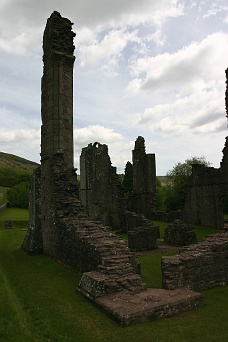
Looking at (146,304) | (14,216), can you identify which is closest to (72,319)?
(146,304)

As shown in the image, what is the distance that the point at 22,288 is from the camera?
8773 mm

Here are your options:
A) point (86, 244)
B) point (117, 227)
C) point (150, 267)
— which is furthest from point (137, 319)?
point (117, 227)

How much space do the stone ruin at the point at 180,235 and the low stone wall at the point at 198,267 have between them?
20.9ft

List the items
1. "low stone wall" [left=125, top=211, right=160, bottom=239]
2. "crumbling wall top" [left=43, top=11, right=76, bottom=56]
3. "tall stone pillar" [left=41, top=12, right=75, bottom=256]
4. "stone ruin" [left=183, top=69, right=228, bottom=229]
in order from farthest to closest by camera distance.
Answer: "stone ruin" [left=183, top=69, right=228, bottom=229]
"low stone wall" [left=125, top=211, right=160, bottom=239]
"crumbling wall top" [left=43, top=11, right=76, bottom=56]
"tall stone pillar" [left=41, top=12, right=75, bottom=256]

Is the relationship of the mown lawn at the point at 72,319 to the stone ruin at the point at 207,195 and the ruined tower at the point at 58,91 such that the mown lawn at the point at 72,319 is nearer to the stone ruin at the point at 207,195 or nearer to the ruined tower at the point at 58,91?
the ruined tower at the point at 58,91

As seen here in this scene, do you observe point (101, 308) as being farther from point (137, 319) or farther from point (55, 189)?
point (55, 189)

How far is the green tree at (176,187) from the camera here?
129ft

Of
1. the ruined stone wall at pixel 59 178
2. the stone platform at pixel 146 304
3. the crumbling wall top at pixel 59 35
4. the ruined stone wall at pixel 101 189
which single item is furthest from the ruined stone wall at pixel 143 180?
the stone platform at pixel 146 304

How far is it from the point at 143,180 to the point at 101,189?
535 centimetres

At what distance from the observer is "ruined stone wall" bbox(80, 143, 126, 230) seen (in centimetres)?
2430

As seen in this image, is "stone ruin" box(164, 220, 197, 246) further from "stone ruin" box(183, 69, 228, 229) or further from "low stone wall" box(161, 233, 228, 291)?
"stone ruin" box(183, 69, 228, 229)

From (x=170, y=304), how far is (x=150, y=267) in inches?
185

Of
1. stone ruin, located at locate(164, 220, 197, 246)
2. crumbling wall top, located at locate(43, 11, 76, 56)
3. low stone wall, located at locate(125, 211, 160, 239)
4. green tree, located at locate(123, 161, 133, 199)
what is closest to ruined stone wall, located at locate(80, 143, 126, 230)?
low stone wall, located at locate(125, 211, 160, 239)

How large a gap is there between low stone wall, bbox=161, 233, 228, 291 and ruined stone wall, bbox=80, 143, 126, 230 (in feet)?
48.3
